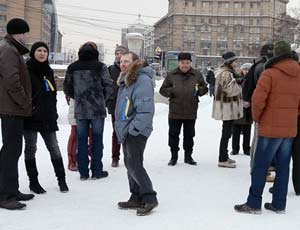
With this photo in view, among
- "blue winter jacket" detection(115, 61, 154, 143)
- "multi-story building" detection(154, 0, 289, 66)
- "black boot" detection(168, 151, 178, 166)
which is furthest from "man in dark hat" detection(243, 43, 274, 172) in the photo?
"multi-story building" detection(154, 0, 289, 66)

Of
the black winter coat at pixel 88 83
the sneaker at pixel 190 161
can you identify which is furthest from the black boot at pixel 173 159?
the black winter coat at pixel 88 83

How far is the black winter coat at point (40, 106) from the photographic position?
5.79 meters

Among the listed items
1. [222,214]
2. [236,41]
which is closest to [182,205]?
[222,214]

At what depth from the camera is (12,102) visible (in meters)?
5.25

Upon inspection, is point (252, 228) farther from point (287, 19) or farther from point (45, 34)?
point (45, 34)

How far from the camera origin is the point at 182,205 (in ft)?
18.6

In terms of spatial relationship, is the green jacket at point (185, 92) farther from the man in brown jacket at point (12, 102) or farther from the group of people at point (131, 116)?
the man in brown jacket at point (12, 102)

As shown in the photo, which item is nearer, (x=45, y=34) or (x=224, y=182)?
(x=224, y=182)

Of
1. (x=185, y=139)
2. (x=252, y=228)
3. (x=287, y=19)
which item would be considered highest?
(x=287, y=19)

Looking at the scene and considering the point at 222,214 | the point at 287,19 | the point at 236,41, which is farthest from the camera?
the point at 236,41

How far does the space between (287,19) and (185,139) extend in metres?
41.2

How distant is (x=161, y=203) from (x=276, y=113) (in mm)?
1672

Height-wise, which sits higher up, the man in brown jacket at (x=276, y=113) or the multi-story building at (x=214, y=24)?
the multi-story building at (x=214, y=24)

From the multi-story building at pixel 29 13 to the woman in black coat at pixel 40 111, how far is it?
100 meters
